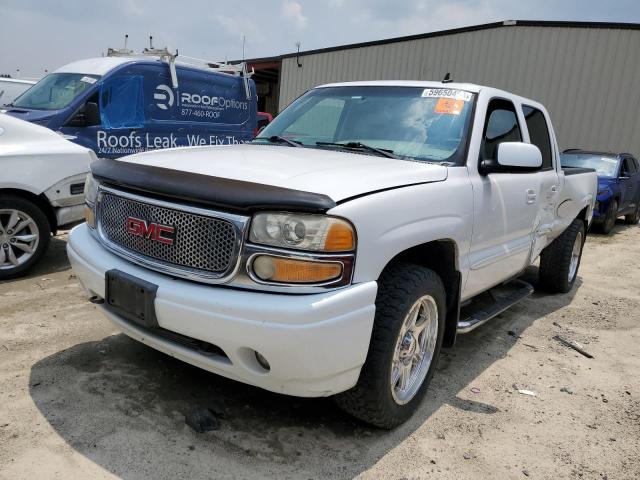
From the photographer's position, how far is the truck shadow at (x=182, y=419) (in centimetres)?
223

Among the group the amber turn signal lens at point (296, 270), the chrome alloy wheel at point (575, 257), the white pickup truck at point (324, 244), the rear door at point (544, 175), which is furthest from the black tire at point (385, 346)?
the chrome alloy wheel at point (575, 257)

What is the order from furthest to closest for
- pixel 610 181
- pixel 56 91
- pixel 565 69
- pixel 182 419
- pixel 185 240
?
pixel 565 69 → pixel 610 181 → pixel 56 91 → pixel 182 419 → pixel 185 240

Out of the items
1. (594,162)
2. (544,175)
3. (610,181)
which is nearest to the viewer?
(544,175)

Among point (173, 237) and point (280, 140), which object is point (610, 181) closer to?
point (280, 140)

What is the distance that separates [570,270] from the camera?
5516 mm

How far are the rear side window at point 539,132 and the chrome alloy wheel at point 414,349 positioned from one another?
212 centimetres

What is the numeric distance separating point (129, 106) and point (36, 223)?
10.3 ft

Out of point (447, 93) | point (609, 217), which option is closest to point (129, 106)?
point (447, 93)

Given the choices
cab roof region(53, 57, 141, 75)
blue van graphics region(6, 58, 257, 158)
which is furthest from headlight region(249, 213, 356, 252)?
cab roof region(53, 57, 141, 75)

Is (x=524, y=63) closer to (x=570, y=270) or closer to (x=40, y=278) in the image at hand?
(x=570, y=270)

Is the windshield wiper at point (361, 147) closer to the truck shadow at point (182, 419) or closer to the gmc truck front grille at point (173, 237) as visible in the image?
the gmc truck front grille at point (173, 237)

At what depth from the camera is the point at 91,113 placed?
6535 millimetres

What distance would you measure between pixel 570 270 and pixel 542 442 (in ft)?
10.9

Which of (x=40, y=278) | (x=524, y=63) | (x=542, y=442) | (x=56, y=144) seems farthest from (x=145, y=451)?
(x=524, y=63)
